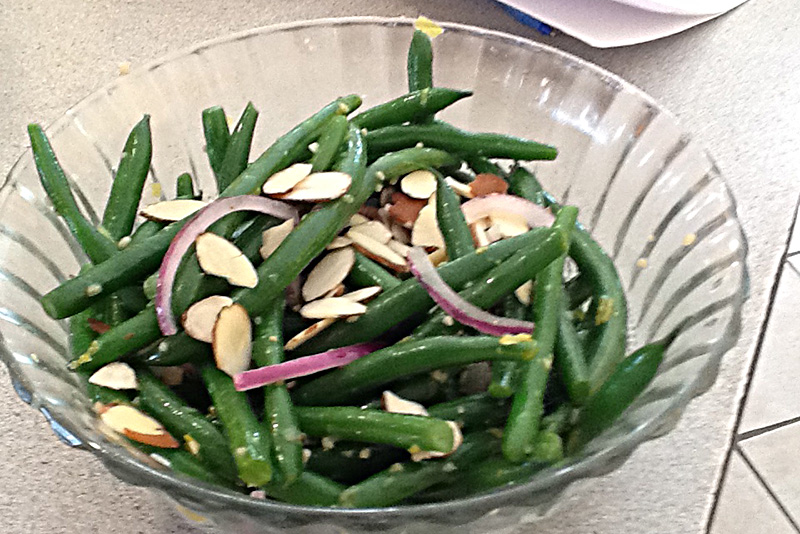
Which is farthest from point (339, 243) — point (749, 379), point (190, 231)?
point (749, 379)

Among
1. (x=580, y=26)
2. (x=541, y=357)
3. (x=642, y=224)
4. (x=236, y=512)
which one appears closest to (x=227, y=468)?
(x=236, y=512)

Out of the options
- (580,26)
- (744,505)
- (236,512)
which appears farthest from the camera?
(580,26)

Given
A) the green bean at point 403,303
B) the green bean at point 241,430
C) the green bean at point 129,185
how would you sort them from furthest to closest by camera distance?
1. the green bean at point 129,185
2. the green bean at point 403,303
3. the green bean at point 241,430

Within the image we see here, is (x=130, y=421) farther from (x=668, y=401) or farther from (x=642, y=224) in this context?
(x=642, y=224)

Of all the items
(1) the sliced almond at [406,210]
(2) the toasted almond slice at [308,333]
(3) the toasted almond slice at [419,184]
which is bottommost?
(2) the toasted almond slice at [308,333]

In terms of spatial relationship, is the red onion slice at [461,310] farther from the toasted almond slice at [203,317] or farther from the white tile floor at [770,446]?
the white tile floor at [770,446]

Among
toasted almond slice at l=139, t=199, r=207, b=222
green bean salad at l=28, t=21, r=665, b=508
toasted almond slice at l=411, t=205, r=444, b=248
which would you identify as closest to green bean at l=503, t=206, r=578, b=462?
green bean salad at l=28, t=21, r=665, b=508

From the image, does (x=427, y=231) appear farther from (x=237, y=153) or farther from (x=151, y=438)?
(x=151, y=438)

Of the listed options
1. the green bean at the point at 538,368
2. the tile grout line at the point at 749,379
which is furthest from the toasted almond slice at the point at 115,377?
the tile grout line at the point at 749,379
